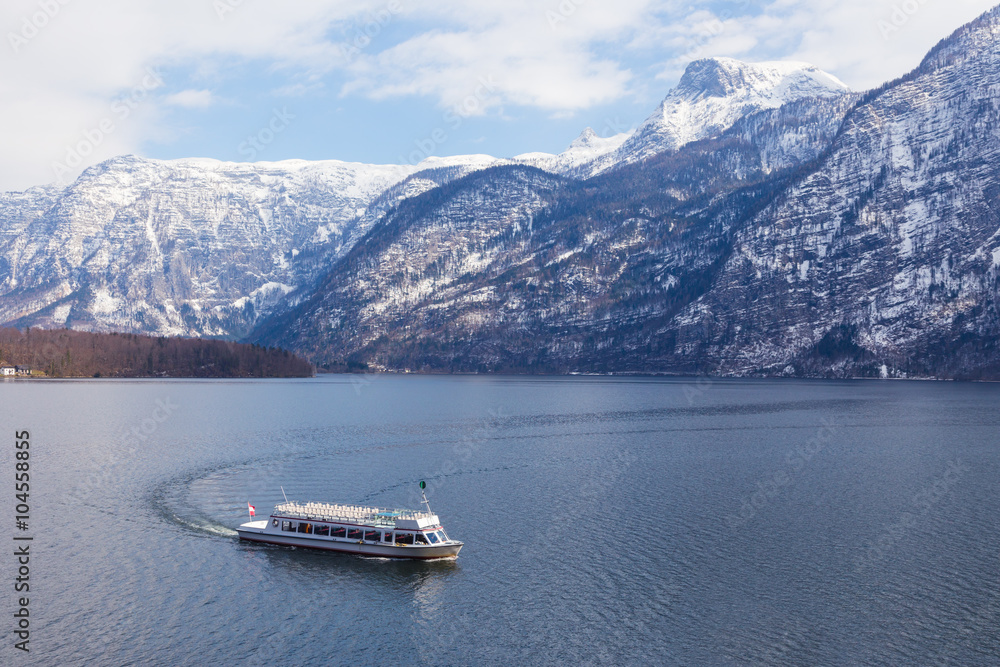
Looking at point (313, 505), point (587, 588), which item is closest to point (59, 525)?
point (313, 505)

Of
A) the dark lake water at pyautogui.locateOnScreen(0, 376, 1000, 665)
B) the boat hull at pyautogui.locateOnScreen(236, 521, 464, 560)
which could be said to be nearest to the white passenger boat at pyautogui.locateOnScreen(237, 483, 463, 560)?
the boat hull at pyautogui.locateOnScreen(236, 521, 464, 560)

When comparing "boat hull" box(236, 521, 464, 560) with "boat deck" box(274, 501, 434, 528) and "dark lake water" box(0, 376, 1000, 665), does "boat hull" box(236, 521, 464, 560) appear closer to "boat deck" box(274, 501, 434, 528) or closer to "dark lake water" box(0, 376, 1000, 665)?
"dark lake water" box(0, 376, 1000, 665)

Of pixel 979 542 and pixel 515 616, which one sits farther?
pixel 979 542

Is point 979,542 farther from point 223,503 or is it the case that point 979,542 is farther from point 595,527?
point 223,503

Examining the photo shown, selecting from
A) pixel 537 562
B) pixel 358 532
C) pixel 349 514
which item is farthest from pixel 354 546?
pixel 537 562

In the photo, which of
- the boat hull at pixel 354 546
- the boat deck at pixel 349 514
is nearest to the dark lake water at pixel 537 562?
the boat hull at pixel 354 546

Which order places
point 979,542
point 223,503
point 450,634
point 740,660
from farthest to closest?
point 223,503, point 979,542, point 450,634, point 740,660

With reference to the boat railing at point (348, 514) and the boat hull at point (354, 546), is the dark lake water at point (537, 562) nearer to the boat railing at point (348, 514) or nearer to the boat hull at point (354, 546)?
the boat hull at point (354, 546)
